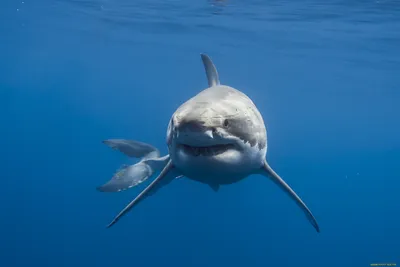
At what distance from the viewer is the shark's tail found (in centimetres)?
794

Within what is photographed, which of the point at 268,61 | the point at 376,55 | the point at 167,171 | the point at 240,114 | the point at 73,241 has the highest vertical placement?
the point at 240,114

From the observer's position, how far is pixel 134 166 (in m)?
8.55

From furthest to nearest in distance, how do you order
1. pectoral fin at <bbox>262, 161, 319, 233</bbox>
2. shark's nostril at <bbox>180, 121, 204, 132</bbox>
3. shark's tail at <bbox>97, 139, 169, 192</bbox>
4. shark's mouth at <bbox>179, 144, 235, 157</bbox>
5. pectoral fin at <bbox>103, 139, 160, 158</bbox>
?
pectoral fin at <bbox>103, 139, 160, 158</bbox>, shark's tail at <bbox>97, 139, 169, 192</bbox>, pectoral fin at <bbox>262, 161, 319, 233</bbox>, shark's mouth at <bbox>179, 144, 235, 157</bbox>, shark's nostril at <bbox>180, 121, 204, 132</bbox>

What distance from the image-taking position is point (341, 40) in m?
22.0

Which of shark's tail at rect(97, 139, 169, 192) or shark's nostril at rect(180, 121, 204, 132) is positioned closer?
shark's nostril at rect(180, 121, 204, 132)

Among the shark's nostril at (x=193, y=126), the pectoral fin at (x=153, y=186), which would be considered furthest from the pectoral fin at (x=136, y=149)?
the shark's nostril at (x=193, y=126)

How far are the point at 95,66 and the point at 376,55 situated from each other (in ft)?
136

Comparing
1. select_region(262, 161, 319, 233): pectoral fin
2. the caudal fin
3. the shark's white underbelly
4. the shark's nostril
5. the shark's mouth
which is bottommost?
the caudal fin

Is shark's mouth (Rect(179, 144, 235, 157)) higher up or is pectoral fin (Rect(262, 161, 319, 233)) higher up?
shark's mouth (Rect(179, 144, 235, 157))

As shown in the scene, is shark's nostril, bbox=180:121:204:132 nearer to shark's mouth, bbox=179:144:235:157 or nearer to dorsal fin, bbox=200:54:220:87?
shark's mouth, bbox=179:144:235:157

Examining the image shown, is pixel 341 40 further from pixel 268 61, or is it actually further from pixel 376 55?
pixel 268 61

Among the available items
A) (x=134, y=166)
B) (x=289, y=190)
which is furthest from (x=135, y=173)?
(x=289, y=190)

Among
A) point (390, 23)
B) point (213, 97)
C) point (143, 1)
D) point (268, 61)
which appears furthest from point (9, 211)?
point (213, 97)

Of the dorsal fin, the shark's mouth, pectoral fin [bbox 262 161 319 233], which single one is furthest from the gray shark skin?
the dorsal fin
